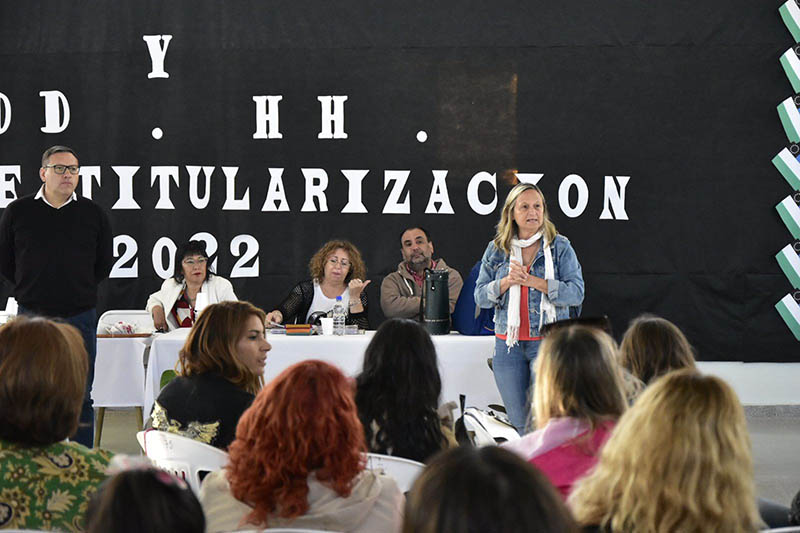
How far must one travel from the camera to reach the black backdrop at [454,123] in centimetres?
602

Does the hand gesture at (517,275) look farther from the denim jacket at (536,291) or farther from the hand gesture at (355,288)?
the hand gesture at (355,288)

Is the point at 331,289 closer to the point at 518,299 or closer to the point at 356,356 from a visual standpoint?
the point at 356,356

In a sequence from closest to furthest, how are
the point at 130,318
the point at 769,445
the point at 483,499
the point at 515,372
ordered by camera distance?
the point at 483,499
the point at 515,372
the point at 769,445
the point at 130,318

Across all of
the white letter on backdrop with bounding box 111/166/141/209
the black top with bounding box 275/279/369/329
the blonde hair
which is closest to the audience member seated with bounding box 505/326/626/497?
the blonde hair

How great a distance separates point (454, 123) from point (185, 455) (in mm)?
4066

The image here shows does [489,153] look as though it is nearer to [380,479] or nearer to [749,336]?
[749,336]

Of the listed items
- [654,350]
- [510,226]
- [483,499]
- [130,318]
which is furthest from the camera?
[130,318]

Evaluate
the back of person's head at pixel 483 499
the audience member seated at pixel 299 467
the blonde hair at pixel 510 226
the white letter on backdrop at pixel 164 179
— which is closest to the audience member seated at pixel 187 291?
the white letter on backdrop at pixel 164 179

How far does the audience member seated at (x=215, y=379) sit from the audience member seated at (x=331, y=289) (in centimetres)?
223

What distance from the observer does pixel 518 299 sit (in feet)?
13.5

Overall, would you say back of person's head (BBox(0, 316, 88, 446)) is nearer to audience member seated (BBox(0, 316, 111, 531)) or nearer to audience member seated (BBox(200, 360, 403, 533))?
audience member seated (BBox(0, 316, 111, 531))

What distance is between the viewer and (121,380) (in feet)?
15.9

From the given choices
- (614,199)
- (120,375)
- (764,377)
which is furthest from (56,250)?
(764,377)

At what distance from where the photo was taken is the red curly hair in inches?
64.2
